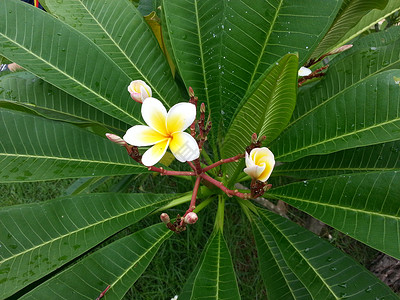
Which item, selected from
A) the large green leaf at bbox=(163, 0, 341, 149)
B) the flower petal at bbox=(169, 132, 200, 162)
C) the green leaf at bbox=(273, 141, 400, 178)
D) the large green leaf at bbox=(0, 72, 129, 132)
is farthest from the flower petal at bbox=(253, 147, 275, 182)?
the large green leaf at bbox=(0, 72, 129, 132)

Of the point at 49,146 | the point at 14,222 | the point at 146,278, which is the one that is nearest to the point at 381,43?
the point at 49,146

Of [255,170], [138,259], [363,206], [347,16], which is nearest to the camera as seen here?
[255,170]

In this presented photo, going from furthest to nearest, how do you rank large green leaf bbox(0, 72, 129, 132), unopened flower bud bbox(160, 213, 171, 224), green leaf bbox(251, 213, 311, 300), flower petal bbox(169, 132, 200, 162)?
large green leaf bbox(0, 72, 129, 132)
green leaf bbox(251, 213, 311, 300)
unopened flower bud bbox(160, 213, 171, 224)
flower petal bbox(169, 132, 200, 162)

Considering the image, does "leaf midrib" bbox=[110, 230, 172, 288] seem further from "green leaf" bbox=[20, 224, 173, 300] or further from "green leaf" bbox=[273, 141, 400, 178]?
"green leaf" bbox=[273, 141, 400, 178]

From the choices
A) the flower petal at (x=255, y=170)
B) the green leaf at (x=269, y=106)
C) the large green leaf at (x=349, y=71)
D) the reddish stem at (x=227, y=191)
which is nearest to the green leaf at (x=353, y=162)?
the large green leaf at (x=349, y=71)

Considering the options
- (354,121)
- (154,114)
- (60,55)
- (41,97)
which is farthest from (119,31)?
(354,121)

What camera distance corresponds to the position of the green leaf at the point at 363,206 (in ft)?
2.43

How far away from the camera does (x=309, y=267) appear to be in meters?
0.89

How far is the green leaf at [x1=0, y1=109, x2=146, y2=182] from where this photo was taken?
94 centimetres

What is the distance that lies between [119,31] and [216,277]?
0.79 meters

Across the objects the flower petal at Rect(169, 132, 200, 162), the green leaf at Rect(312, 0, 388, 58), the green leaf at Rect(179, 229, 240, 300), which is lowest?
the green leaf at Rect(179, 229, 240, 300)

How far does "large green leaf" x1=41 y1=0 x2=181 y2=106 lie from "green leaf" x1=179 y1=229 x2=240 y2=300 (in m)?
0.55

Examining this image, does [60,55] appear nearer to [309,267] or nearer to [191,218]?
[191,218]

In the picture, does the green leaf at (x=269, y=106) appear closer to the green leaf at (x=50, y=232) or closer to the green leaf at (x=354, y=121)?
the green leaf at (x=354, y=121)
